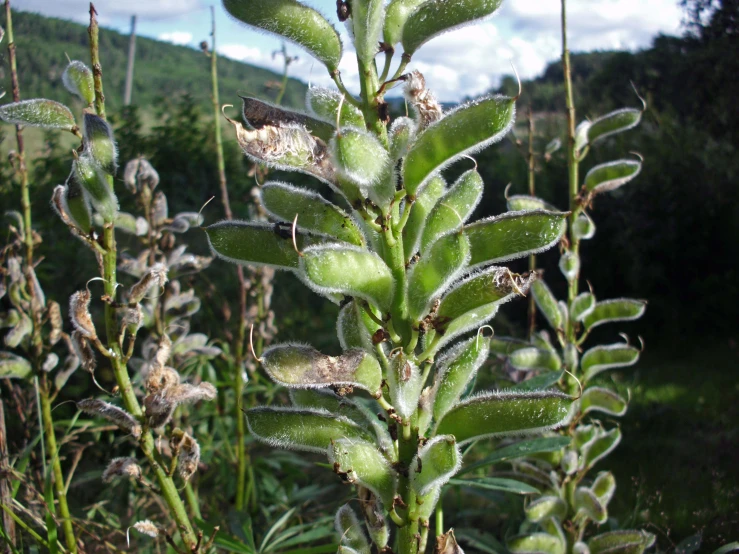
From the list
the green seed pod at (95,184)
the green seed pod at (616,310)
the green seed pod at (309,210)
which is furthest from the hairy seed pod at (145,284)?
the green seed pod at (616,310)

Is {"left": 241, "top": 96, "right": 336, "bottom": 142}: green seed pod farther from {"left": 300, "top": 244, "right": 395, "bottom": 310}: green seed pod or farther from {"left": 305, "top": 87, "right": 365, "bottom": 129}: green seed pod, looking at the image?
{"left": 300, "top": 244, "right": 395, "bottom": 310}: green seed pod

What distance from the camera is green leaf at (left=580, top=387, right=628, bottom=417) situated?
5.93 feet

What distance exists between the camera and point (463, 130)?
0.83 meters

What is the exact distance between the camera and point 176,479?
7.99 feet

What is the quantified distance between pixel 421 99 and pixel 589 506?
1374 mm

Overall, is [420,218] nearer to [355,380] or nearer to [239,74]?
[355,380]

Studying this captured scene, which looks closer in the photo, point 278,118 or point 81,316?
point 278,118

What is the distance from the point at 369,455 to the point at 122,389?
51 centimetres

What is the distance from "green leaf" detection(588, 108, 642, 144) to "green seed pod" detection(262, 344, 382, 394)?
50.3 inches

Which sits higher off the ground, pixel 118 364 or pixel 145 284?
pixel 145 284

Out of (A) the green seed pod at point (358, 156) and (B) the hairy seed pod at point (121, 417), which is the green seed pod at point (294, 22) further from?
(B) the hairy seed pod at point (121, 417)

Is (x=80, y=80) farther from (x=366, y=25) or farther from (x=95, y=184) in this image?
(x=366, y=25)

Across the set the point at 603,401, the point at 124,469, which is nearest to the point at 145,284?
the point at 124,469

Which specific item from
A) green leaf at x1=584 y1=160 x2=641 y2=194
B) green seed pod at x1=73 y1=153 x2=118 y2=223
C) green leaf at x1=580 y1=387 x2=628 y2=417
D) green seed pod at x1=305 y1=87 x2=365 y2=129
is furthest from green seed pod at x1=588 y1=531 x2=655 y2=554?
green seed pod at x1=73 y1=153 x2=118 y2=223
